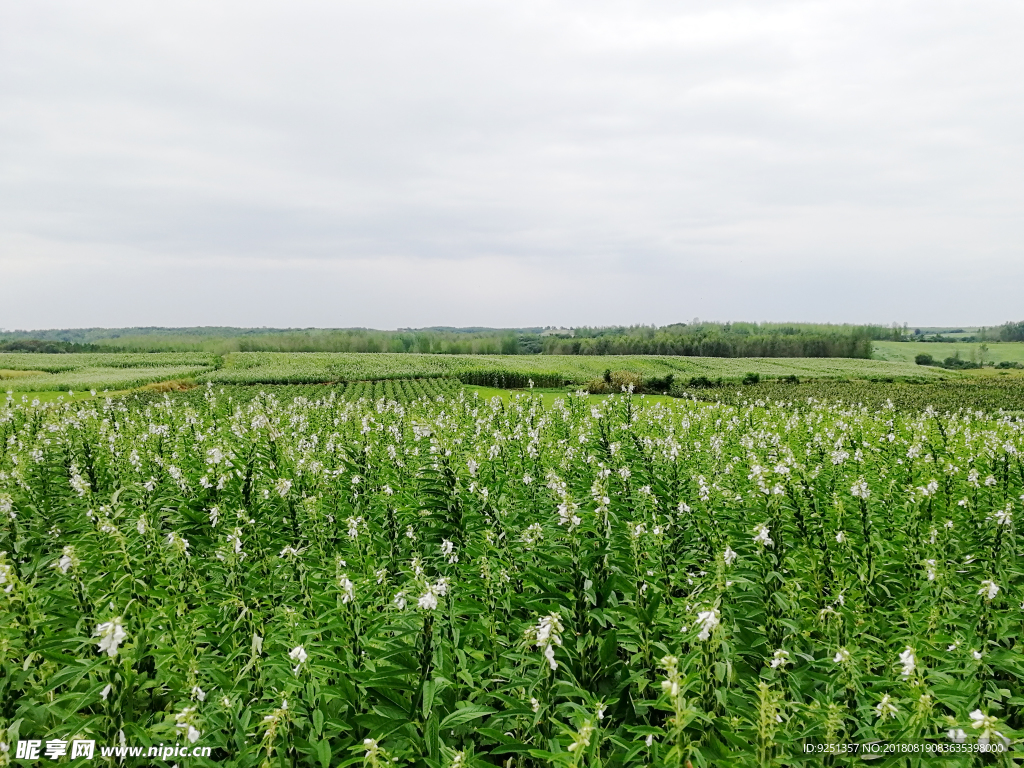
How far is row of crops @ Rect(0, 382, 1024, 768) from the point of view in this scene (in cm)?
300

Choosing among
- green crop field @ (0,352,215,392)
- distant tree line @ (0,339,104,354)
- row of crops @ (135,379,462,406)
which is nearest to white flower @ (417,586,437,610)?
row of crops @ (135,379,462,406)

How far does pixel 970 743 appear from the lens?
284 centimetres

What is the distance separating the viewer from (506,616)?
4.10 m

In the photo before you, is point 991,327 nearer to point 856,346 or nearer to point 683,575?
point 856,346

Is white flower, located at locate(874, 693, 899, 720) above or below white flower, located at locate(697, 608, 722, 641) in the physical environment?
below

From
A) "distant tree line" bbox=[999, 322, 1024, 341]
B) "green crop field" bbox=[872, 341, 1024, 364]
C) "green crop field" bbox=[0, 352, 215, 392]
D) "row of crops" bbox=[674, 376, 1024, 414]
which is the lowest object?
"row of crops" bbox=[674, 376, 1024, 414]

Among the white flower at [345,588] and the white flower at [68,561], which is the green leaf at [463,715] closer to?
the white flower at [345,588]

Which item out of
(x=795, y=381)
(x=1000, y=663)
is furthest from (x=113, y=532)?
(x=795, y=381)

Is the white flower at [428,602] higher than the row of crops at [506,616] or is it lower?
higher

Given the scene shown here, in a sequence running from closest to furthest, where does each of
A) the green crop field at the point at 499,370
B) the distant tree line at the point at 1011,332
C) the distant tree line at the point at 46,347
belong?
the green crop field at the point at 499,370, the distant tree line at the point at 46,347, the distant tree line at the point at 1011,332

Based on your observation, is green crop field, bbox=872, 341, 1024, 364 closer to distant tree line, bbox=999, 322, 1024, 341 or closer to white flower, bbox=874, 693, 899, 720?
distant tree line, bbox=999, 322, 1024, 341

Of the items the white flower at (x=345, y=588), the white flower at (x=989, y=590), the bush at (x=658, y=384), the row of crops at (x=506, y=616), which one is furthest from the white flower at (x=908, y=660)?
the bush at (x=658, y=384)

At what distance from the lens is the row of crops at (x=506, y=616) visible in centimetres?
300

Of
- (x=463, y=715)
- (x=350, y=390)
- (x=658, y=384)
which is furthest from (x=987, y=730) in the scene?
(x=658, y=384)
